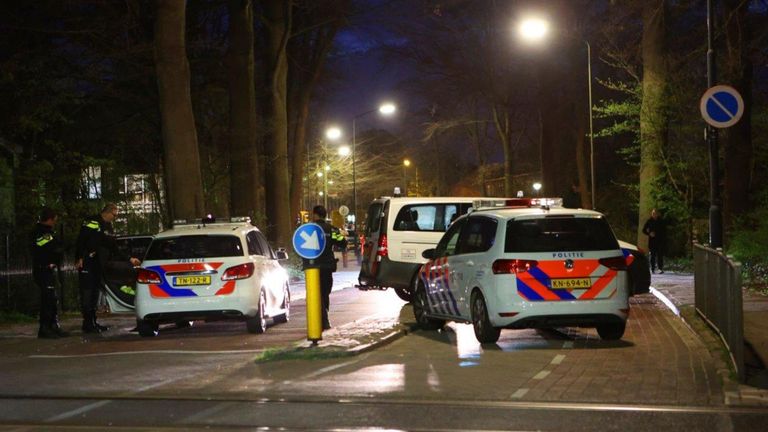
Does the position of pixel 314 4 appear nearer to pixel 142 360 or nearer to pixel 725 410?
pixel 142 360

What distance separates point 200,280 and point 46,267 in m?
2.45

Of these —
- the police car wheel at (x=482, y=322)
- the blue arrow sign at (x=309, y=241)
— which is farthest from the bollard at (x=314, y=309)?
the police car wheel at (x=482, y=322)

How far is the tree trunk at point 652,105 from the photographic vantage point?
92.4 feet

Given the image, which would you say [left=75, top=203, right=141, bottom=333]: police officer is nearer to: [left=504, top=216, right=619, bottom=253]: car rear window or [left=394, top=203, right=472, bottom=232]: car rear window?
[left=394, top=203, right=472, bottom=232]: car rear window

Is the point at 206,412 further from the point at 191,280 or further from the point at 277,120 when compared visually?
the point at 277,120

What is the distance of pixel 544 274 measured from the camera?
42.7ft

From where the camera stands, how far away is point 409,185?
8444cm

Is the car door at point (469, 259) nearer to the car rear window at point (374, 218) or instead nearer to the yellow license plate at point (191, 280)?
the yellow license plate at point (191, 280)

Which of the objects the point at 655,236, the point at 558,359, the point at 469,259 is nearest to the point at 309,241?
the point at 469,259

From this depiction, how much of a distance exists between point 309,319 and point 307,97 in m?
30.5

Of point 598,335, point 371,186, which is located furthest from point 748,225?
point 371,186

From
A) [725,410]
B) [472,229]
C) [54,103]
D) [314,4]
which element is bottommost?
[725,410]

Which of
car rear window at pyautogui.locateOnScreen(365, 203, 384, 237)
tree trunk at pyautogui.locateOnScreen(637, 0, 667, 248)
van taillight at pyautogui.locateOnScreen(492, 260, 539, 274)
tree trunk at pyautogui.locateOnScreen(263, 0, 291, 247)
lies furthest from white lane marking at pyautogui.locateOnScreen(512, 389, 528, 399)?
tree trunk at pyautogui.locateOnScreen(263, 0, 291, 247)

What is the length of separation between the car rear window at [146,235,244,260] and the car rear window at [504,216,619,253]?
14.9 ft
